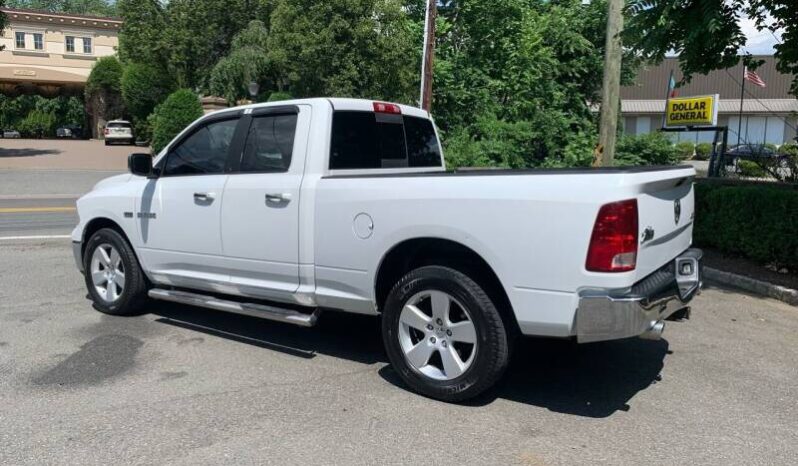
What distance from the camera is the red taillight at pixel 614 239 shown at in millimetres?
3703

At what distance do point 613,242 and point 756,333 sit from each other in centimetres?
325

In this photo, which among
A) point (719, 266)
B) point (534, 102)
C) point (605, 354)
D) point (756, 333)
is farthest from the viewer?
point (534, 102)

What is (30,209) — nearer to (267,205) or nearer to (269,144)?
(269,144)

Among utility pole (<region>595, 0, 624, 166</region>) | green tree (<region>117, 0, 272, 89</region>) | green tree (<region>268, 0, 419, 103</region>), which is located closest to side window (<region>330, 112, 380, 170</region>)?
utility pole (<region>595, 0, 624, 166</region>)

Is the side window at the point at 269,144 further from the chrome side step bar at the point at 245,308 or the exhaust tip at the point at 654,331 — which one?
the exhaust tip at the point at 654,331

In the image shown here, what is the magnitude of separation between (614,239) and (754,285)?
4937 mm

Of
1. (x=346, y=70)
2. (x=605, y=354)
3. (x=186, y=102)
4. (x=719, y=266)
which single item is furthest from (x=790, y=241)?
(x=186, y=102)

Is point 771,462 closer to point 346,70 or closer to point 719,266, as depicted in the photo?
point 719,266

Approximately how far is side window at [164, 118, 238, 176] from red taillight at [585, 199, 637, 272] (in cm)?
311

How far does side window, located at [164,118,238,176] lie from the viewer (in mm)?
5539

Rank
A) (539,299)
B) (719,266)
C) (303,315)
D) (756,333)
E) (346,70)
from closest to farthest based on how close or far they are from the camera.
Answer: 1. (539,299)
2. (303,315)
3. (756,333)
4. (719,266)
5. (346,70)

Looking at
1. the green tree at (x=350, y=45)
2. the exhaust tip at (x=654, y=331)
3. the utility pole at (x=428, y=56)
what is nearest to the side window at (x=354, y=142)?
the exhaust tip at (x=654, y=331)

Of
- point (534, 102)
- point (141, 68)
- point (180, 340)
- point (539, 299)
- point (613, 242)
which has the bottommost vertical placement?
point (180, 340)

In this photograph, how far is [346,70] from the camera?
74.1 feet
